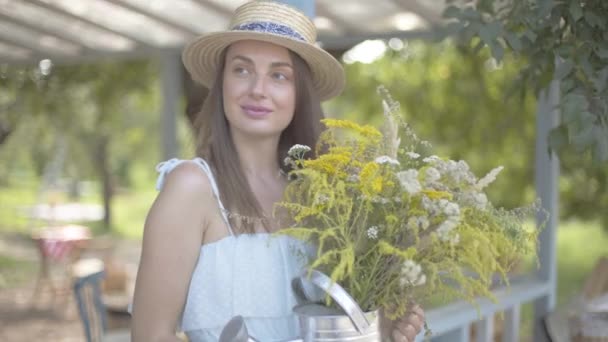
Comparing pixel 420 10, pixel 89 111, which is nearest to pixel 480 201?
pixel 420 10

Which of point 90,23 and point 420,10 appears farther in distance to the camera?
point 90,23

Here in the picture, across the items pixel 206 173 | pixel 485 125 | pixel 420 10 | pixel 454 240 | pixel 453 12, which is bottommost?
pixel 454 240

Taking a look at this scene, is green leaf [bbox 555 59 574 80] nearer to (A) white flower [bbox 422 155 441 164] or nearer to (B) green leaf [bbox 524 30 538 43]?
(B) green leaf [bbox 524 30 538 43]

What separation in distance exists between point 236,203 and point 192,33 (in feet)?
11.4

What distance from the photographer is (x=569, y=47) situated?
82.0 inches

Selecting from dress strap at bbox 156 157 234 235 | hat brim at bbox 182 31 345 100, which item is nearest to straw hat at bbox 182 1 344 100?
hat brim at bbox 182 31 345 100

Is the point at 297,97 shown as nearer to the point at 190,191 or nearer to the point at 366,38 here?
the point at 190,191

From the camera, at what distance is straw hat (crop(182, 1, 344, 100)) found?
1713 mm

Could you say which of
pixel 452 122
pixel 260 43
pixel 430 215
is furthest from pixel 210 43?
pixel 452 122

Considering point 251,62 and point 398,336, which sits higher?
point 251,62

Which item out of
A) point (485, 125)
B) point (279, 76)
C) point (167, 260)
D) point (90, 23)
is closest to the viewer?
point (167, 260)

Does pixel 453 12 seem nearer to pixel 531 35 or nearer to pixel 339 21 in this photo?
pixel 531 35

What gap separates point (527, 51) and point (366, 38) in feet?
8.93

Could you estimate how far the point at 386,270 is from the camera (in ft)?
4.46
